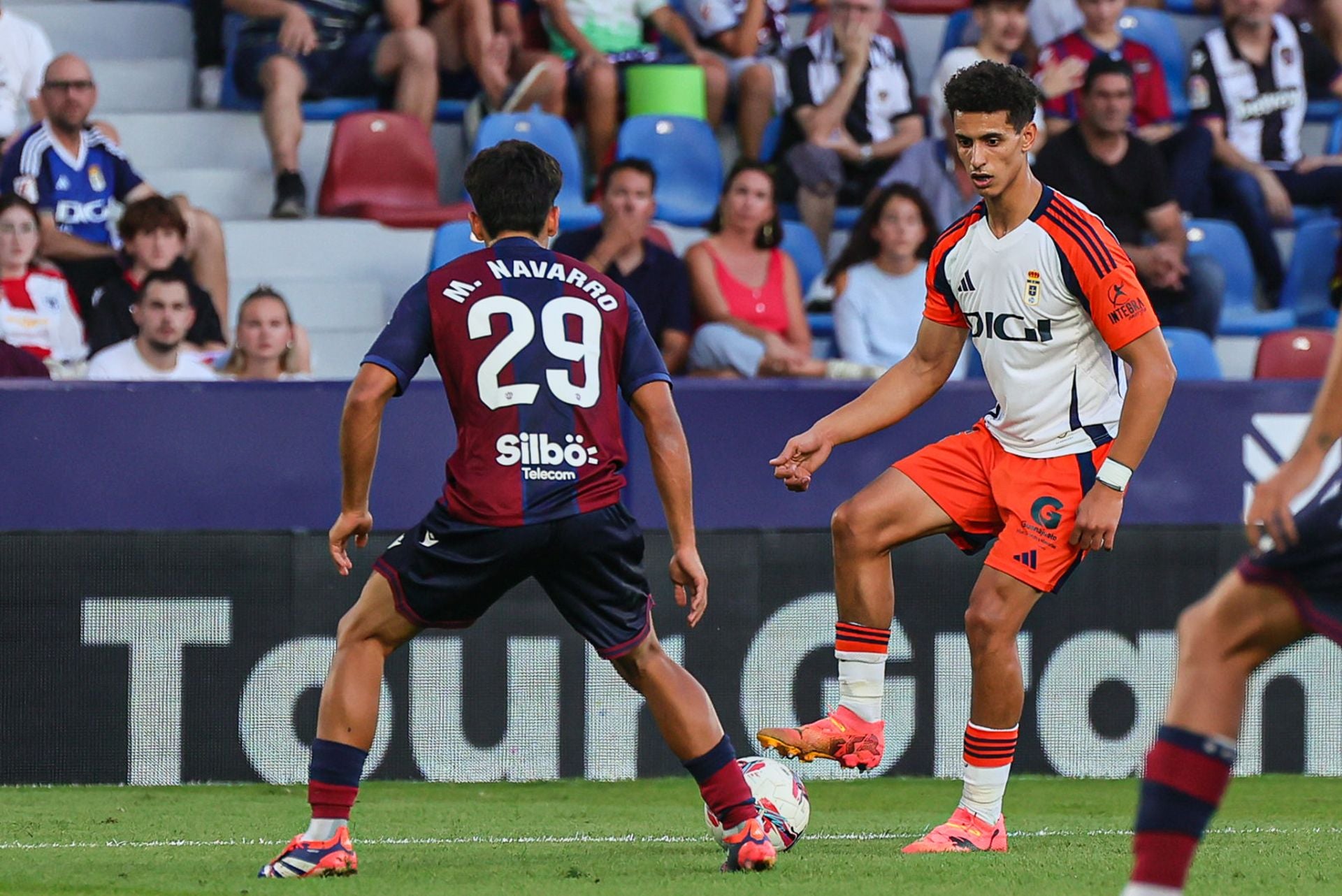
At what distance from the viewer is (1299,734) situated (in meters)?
7.76

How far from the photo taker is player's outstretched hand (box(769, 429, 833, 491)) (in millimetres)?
5543

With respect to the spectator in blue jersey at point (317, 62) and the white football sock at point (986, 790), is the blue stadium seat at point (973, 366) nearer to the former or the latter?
the spectator in blue jersey at point (317, 62)

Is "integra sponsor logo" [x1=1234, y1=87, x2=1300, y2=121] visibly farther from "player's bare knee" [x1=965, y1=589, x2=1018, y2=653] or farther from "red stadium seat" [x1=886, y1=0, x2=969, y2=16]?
"player's bare knee" [x1=965, y1=589, x2=1018, y2=653]

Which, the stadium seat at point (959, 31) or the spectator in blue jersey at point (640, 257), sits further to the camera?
the stadium seat at point (959, 31)

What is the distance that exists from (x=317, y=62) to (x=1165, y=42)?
5165 mm

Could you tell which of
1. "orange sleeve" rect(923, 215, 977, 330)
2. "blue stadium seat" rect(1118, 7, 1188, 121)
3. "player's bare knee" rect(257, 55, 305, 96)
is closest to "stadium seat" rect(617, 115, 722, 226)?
"player's bare knee" rect(257, 55, 305, 96)

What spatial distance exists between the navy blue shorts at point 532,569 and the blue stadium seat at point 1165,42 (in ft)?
26.4

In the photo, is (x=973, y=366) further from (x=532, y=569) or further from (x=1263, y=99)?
(x=532, y=569)

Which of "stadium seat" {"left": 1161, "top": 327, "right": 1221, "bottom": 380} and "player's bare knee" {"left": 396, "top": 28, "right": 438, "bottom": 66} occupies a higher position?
"player's bare knee" {"left": 396, "top": 28, "right": 438, "bottom": 66}

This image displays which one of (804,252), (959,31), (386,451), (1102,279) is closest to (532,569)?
(1102,279)

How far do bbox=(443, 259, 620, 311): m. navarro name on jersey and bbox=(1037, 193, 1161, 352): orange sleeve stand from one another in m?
1.32

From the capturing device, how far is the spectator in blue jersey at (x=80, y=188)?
9648 mm

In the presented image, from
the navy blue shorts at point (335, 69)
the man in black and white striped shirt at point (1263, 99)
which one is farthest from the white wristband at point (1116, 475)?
the navy blue shorts at point (335, 69)

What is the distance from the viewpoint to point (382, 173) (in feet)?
35.4
